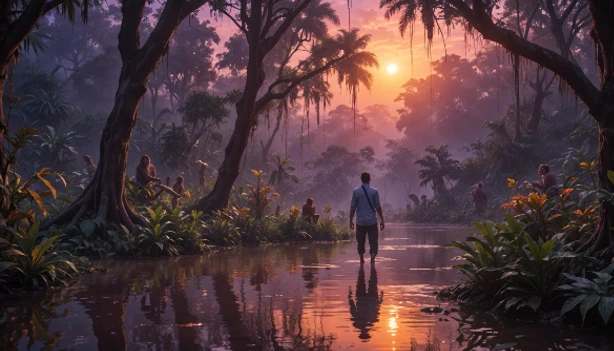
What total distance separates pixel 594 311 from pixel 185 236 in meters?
11.9

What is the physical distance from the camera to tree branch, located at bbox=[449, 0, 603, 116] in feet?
27.0

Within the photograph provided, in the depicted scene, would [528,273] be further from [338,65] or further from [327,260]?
[338,65]

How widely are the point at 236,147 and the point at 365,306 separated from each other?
15137 mm

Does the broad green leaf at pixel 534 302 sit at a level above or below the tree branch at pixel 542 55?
below

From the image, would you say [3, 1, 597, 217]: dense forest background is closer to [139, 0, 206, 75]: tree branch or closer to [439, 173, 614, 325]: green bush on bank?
[139, 0, 206, 75]: tree branch

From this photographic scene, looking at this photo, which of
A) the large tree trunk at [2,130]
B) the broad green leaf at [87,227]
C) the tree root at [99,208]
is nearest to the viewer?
the large tree trunk at [2,130]

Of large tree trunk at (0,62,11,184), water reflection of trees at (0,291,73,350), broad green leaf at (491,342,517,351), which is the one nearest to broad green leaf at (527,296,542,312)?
broad green leaf at (491,342,517,351)

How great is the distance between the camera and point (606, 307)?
5.94 meters

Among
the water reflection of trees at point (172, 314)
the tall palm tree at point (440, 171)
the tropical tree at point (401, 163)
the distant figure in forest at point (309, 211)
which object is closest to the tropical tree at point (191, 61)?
the tall palm tree at point (440, 171)

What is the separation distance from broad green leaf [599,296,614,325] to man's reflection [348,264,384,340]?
2162mm

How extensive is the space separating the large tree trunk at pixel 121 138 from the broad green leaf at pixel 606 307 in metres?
12.3

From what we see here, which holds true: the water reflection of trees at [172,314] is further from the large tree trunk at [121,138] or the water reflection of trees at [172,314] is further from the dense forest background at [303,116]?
the dense forest background at [303,116]

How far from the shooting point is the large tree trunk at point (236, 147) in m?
22.0

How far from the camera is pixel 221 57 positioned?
62.4m
